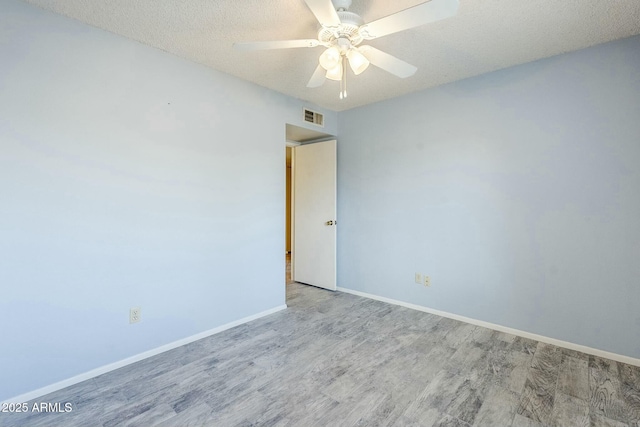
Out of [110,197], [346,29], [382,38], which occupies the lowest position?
[110,197]

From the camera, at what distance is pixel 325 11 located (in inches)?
57.6

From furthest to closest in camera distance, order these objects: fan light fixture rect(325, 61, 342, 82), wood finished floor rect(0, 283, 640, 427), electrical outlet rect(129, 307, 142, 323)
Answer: electrical outlet rect(129, 307, 142, 323) → fan light fixture rect(325, 61, 342, 82) → wood finished floor rect(0, 283, 640, 427)

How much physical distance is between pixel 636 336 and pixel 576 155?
1435 mm

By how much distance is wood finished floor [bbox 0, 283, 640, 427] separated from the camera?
1.64 meters

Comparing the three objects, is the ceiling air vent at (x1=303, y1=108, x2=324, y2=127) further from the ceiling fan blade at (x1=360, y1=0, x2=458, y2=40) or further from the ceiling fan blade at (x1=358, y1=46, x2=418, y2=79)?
the ceiling fan blade at (x1=360, y1=0, x2=458, y2=40)

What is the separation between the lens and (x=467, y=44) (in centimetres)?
227

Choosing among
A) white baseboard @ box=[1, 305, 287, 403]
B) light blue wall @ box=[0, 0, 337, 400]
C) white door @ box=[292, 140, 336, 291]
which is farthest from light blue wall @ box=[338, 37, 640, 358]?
white baseboard @ box=[1, 305, 287, 403]

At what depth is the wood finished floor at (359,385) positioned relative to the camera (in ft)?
5.37

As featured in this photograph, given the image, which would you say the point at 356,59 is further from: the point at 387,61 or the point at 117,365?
the point at 117,365

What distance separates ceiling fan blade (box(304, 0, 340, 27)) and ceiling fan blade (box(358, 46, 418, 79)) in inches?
12.1


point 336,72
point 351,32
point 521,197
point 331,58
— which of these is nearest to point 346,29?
point 351,32

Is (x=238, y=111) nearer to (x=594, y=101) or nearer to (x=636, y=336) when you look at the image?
(x=594, y=101)

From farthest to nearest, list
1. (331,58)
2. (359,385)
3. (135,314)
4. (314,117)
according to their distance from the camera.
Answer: (314,117) → (135,314) → (359,385) → (331,58)

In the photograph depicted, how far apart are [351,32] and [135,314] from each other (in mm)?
2504
